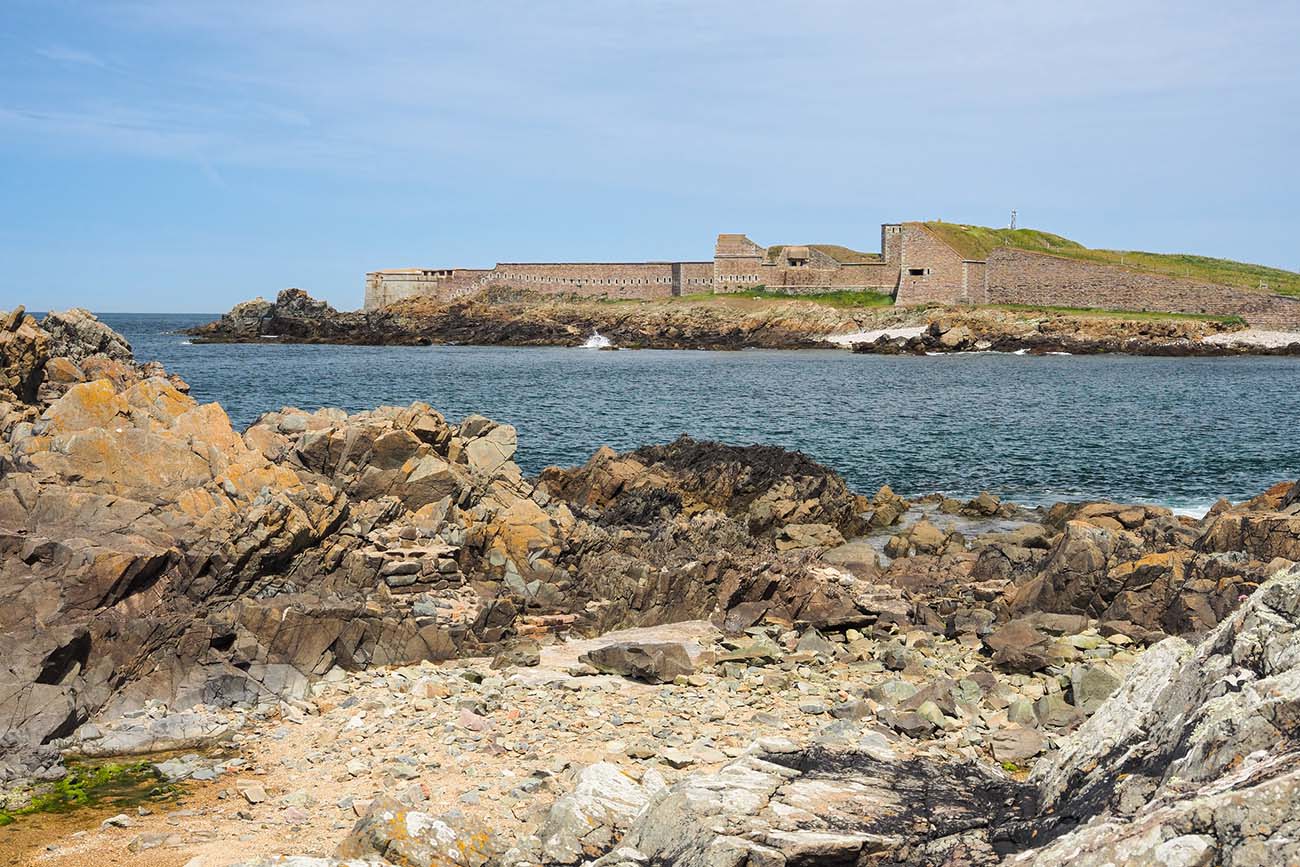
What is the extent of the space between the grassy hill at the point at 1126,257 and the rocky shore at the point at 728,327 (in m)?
11.7

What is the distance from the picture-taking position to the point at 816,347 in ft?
336

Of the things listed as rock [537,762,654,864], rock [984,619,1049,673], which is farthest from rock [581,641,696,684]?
rock [537,762,654,864]

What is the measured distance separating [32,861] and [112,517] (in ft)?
21.5

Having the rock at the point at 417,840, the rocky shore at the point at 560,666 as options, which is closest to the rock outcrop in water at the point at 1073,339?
the rocky shore at the point at 560,666

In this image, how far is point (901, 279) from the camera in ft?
359

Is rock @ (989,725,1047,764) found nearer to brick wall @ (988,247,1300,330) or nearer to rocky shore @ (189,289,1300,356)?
rocky shore @ (189,289,1300,356)

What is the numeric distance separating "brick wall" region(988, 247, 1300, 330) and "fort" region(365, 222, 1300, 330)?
3.7 inches

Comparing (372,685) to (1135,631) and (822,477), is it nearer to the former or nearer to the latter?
(1135,631)

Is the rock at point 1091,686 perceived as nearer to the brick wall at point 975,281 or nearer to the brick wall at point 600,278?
the brick wall at point 975,281

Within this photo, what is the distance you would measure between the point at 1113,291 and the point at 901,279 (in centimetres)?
1991

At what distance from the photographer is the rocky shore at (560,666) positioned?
20.3 ft

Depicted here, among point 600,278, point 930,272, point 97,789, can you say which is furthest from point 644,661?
point 600,278

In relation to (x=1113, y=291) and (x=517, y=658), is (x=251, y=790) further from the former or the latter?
(x=1113, y=291)

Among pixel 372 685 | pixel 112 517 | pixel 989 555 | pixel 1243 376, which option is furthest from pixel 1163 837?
pixel 1243 376
